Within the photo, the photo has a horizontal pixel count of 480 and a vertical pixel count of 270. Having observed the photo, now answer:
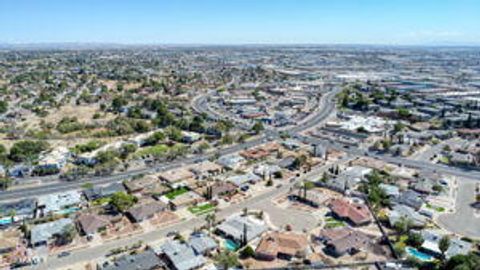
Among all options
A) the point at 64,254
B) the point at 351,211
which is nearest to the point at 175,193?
the point at 64,254

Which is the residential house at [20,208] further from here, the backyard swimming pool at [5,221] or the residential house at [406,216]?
the residential house at [406,216]

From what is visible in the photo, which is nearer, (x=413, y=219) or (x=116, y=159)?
(x=413, y=219)

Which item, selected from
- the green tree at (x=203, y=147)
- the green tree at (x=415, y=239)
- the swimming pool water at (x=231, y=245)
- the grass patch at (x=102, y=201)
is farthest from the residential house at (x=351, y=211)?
the green tree at (x=203, y=147)

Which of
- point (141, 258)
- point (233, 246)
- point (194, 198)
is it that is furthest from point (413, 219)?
point (141, 258)

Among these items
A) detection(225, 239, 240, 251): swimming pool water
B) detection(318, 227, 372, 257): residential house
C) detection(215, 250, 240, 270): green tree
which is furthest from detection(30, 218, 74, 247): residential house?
detection(318, 227, 372, 257): residential house

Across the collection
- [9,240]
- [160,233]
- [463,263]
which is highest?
[463,263]

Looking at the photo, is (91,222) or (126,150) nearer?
(91,222)

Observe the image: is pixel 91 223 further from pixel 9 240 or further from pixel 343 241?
pixel 343 241

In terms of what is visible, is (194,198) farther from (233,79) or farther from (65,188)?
(233,79)
